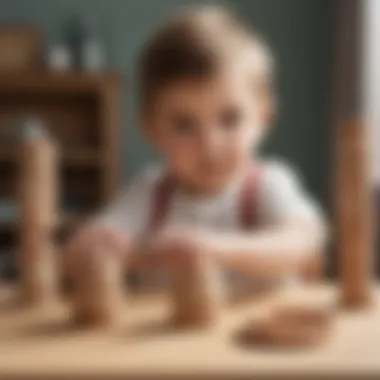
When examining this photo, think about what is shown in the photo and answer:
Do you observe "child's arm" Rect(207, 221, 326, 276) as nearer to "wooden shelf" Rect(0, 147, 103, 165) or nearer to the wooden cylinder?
the wooden cylinder

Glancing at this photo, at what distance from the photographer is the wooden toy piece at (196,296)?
1.74ft

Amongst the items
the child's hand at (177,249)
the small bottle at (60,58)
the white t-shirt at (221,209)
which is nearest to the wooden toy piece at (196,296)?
the child's hand at (177,249)

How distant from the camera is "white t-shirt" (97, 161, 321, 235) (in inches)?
25.3

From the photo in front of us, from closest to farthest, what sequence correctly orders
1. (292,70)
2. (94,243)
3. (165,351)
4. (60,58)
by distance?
1. (165,351)
2. (94,243)
3. (292,70)
4. (60,58)

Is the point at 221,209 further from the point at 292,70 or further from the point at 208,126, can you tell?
the point at 292,70

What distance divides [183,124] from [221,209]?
67 millimetres

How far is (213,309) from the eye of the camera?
0.54 m

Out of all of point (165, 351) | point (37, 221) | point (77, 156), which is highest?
point (77, 156)

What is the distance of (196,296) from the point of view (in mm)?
533

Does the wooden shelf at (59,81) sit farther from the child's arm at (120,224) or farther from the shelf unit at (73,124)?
the child's arm at (120,224)

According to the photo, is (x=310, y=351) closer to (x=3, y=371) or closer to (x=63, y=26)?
(x=3, y=371)

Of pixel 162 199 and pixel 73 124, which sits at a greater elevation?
pixel 73 124

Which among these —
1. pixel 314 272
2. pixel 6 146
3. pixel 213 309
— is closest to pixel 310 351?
pixel 213 309

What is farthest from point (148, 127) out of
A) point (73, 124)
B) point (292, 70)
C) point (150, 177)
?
point (73, 124)
